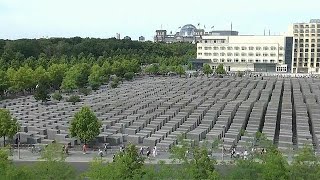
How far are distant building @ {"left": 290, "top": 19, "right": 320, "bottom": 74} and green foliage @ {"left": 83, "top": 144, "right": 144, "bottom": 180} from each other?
322ft

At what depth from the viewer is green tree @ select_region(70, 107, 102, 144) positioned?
1139 inches

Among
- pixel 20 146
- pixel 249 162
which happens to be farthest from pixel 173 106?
pixel 249 162

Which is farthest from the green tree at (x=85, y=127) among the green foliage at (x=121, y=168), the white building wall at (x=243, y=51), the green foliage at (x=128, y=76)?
the white building wall at (x=243, y=51)

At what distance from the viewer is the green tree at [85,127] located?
2892cm

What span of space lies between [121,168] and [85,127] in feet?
37.1

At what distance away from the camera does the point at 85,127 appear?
1147 inches

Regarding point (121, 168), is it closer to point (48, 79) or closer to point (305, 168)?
point (305, 168)

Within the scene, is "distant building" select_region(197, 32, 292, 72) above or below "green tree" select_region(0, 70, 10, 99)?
above

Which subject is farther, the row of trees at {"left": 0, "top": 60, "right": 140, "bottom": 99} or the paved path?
the row of trees at {"left": 0, "top": 60, "right": 140, "bottom": 99}

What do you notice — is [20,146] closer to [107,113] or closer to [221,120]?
[107,113]

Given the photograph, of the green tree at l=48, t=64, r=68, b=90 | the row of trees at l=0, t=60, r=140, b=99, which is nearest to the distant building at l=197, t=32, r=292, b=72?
the row of trees at l=0, t=60, r=140, b=99

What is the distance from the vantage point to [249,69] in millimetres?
116438

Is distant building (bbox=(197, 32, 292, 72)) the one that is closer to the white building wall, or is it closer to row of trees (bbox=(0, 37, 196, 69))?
the white building wall

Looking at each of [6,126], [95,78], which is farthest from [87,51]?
[6,126]
